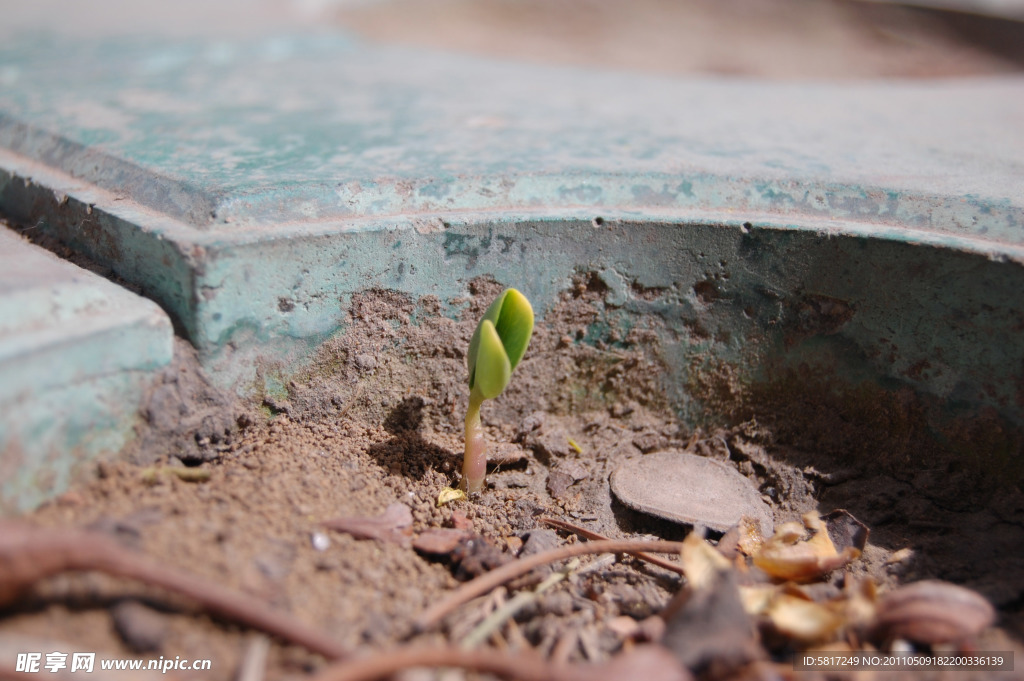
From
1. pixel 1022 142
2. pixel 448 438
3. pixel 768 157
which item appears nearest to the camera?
pixel 448 438

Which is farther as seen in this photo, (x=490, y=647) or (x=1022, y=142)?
(x=1022, y=142)

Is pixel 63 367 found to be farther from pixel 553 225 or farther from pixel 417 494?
pixel 553 225

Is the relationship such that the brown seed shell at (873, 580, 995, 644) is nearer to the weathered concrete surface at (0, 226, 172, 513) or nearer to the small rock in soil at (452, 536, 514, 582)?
the small rock in soil at (452, 536, 514, 582)

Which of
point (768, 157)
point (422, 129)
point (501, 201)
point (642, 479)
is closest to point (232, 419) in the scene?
point (501, 201)

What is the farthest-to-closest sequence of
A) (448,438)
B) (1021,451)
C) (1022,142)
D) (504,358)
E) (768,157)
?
(1022,142)
(768,157)
(448,438)
(1021,451)
(504,358)

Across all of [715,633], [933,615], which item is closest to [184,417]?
[715,633]

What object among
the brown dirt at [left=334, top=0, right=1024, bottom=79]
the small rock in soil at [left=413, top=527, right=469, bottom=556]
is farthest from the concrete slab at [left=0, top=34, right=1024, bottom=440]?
the brown dirt at [left=334, top=0, right=1024, bottom=79]

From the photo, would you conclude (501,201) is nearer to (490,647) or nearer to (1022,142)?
(490,647)

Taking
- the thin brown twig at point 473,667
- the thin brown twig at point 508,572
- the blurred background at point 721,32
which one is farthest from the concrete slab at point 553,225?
the blurred background at point 721,32

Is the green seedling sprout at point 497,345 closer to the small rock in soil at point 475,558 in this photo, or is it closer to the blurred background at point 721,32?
the small rock in soil at point 475,558
